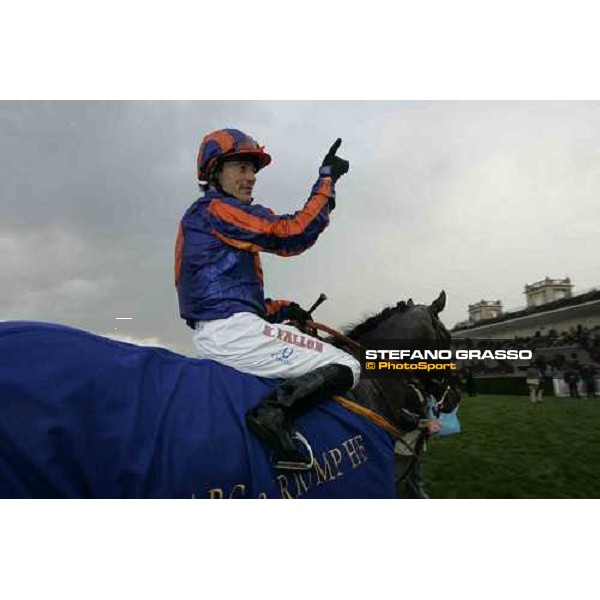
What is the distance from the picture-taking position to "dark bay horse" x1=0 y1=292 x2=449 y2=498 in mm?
1723

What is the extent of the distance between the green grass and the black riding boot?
1059mm

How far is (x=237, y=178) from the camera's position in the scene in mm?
2635

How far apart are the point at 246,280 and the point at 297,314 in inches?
17.1

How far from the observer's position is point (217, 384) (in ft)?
6.99

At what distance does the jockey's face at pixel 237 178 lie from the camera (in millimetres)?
2635

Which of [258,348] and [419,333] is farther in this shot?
[419,333]

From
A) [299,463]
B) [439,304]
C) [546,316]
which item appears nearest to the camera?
[299,463]

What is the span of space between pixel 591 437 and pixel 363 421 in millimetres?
1469

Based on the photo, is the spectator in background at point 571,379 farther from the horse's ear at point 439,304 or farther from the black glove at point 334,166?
the black glove at point 334,166

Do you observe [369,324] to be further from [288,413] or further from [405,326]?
[288,413]

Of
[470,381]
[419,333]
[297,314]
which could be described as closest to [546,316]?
[470,381]

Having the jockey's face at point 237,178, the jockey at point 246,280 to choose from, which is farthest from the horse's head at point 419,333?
the jockey's face at point 237,178

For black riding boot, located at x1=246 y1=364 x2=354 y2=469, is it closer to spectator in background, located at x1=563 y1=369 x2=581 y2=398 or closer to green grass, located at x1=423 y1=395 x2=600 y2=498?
green grass, located at x1=423 y1=395 x2=600 y2=498

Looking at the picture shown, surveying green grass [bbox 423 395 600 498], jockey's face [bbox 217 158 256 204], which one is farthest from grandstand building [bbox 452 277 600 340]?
jockey's face [bbox 217 158 256 204]
